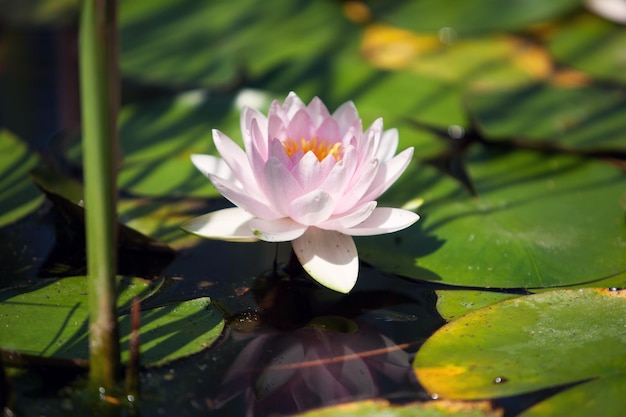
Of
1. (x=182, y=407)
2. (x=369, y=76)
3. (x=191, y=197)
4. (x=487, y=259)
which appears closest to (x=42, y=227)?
(x=191, y=197)

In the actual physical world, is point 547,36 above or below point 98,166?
below

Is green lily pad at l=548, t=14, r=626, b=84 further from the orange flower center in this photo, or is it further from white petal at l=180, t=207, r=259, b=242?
white petal at l=180, t=207, r=259, b=242

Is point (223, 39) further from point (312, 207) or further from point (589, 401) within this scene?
point (589, 401)

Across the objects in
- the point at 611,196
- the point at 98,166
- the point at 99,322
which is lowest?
the point at 611,196

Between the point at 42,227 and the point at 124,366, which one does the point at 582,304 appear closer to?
the point at 124,366

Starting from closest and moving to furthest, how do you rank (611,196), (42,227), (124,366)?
1. (124,366)
2. (42,227)
3. (611,196)

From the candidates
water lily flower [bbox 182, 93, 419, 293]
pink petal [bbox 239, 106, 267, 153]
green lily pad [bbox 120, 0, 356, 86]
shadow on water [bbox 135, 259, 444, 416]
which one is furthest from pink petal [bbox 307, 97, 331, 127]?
green lily pad [bbox 120, 0, 356, 86]
